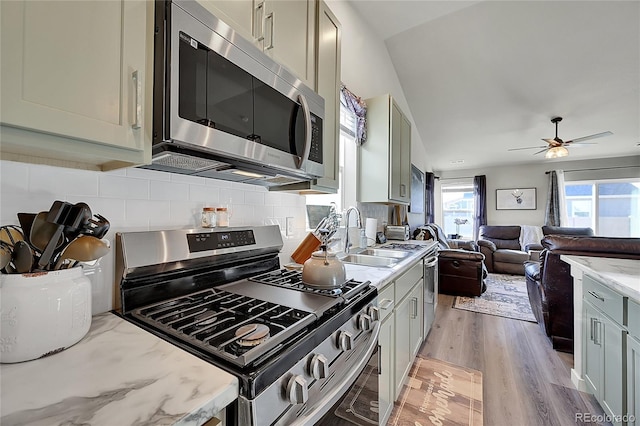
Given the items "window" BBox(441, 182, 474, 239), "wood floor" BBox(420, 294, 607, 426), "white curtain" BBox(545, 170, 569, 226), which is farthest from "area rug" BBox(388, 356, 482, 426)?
"window" BBox(441, 182, 474, 239)

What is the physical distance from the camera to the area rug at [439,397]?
5.24 feet

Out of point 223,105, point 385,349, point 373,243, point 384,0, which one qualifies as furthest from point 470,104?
point 223,105

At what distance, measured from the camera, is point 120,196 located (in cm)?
89

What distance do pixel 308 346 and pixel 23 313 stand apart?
2.04ft

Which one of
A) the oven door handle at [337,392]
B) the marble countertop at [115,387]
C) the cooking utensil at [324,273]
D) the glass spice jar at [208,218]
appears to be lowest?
the oven door handle at [337,392]

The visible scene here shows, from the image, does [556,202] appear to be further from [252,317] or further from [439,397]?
[252,317]

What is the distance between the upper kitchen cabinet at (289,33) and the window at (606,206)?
7.75 metres

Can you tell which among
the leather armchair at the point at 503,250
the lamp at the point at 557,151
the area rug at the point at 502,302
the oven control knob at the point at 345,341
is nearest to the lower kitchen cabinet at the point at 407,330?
the oven control knob at the point at 345,341

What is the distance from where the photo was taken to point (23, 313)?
1.84 feet

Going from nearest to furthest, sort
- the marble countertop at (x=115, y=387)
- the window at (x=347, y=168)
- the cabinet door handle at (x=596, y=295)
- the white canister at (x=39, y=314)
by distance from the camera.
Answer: the marble countertop at (x=115, y=387) < the white canister at (x=39, y=314) < the cabinet door handle at (x=596, y=295) < the window at (x=347, y=168)

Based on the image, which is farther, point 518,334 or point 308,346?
point 518,334

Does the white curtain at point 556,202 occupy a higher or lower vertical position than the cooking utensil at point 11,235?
higher

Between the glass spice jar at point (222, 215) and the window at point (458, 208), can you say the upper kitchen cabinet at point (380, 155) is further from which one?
the window at point (458, 208)

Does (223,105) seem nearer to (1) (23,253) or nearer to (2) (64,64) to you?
(2) (64,64)
